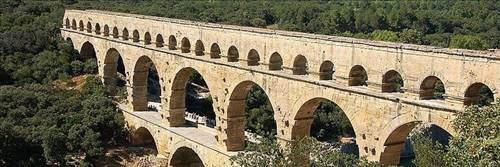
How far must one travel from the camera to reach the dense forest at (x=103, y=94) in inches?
744

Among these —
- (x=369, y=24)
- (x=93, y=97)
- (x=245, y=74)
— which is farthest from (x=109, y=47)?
(x=369, y=24)

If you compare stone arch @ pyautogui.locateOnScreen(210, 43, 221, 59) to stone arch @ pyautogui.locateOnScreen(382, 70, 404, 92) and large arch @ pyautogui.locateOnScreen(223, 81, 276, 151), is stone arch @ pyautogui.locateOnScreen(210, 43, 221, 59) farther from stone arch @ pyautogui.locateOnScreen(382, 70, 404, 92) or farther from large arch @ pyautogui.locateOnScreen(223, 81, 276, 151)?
stone arch @ pyautogui.locateOnScreen(382, 70, 404, 92)

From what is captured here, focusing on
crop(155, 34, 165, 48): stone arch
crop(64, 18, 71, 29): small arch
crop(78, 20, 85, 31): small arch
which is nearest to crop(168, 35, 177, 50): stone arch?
crop(155, 34, 165, 48): stone arch

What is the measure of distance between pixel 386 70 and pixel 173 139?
17211 mm

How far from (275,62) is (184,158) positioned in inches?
467

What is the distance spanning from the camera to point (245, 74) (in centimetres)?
2956

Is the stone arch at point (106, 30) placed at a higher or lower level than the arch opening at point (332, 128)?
higher

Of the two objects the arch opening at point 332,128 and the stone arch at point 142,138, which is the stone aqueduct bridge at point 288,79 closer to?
the stone arch at point 142,138

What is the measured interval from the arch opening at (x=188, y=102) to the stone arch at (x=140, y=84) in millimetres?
2729

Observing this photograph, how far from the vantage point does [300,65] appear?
26812 mm

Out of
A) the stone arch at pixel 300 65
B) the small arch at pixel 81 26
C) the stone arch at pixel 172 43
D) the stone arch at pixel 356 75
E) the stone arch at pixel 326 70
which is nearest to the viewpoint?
the stone arch at pixel 356 75

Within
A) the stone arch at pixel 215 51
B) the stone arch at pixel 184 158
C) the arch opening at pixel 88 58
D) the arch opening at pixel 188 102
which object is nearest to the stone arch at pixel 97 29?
the arch opening at pixel 88 58

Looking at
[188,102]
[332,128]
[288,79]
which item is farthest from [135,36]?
[332,128]

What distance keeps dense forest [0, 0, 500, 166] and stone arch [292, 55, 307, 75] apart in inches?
119
